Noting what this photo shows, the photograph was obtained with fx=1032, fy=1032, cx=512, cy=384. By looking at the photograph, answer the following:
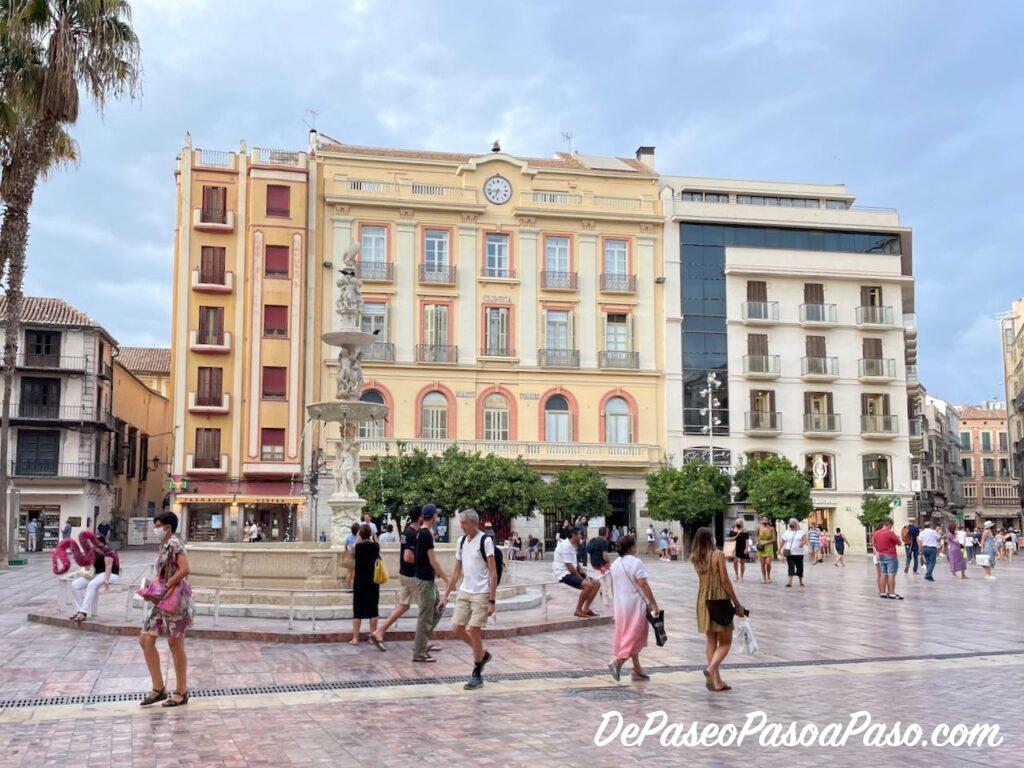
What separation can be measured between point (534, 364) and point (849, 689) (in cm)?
3578

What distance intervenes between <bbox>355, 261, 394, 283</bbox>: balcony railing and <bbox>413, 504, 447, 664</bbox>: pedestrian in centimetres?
3384

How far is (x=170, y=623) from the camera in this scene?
8.98 meters

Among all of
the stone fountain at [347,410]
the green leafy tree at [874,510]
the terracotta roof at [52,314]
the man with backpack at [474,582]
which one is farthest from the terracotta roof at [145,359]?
the man with backpack at [474,582]

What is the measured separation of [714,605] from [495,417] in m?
35.4

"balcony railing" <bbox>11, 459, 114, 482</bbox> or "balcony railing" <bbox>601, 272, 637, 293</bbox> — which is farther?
"balcony railing" <bbox>601, 272, 637, 293</bbox>

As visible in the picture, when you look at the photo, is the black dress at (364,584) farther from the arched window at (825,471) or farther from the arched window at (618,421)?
the arched window at (825,471)

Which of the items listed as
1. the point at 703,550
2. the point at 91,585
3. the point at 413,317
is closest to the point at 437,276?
the point at 413,317

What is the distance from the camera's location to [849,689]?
9969 millimetres

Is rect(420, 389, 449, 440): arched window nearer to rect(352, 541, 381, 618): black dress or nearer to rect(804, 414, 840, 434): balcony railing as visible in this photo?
rect(804, 414, 840, 434): balcony railing

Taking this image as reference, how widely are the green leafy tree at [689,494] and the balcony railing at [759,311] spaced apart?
922cm

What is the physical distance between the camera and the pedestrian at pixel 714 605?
9.70 m

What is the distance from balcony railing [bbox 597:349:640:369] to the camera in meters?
46.1

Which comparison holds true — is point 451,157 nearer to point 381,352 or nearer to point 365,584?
point 381,352

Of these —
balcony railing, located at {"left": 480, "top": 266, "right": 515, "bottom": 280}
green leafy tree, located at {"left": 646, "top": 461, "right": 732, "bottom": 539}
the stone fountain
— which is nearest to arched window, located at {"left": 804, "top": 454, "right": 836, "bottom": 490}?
green leafy tree, located at {"left": 646, "top": 461, "right": 732, "bottom": 539}
